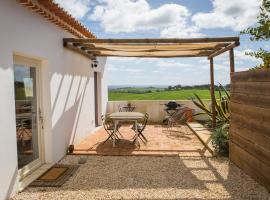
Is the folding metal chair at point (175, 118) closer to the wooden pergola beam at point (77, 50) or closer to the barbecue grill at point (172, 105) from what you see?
the barbecue grill at point (172, 105)

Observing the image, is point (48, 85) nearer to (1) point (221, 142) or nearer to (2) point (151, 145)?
(2) point (151, 145)

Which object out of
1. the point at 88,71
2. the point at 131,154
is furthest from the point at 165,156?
the point at 88,71

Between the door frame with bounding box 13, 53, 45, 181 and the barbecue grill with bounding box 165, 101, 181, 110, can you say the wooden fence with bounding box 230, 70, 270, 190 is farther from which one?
the barbecue grill with bounding box 165, 101, 181, 110

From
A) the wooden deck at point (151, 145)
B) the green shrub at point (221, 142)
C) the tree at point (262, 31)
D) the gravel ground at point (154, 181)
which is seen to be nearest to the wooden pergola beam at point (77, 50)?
the wooden deck at point (151, 145)

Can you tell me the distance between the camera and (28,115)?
6.97 m

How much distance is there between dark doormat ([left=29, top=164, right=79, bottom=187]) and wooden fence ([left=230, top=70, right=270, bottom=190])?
382 cm

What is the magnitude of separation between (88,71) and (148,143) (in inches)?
156

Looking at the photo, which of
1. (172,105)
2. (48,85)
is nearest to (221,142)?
(48,85)

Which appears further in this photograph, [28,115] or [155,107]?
[155,107]

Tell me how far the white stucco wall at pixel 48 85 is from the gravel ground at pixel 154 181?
70 cm

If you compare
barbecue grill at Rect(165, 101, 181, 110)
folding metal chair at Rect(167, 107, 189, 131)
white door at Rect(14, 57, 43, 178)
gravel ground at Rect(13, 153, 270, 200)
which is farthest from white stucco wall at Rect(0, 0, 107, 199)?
barbecue grill at Rect(165, 101, 181, 110)

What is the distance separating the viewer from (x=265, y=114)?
233 inches

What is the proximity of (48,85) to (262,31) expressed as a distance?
16.3 feet

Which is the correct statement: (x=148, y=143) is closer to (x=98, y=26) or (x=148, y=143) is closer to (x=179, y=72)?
(x=98, y=26)
